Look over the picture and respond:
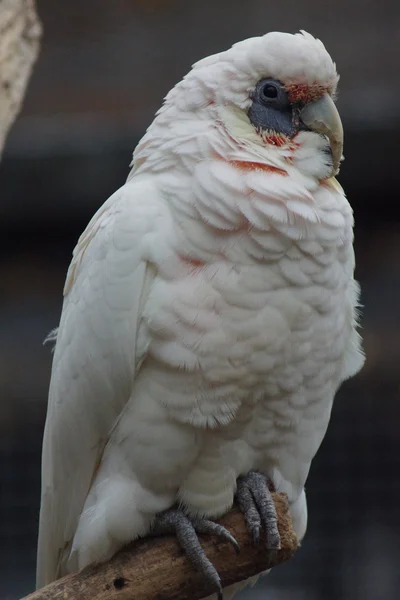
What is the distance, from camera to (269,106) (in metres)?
2.06

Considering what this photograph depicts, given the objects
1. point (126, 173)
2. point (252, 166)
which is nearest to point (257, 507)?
point (252, 166)

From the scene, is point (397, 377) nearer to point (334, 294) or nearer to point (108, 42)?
point (108, 42)

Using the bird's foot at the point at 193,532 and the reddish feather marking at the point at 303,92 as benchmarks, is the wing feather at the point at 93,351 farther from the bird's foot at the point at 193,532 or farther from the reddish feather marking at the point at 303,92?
the reddish feather marking at the point at 303,92

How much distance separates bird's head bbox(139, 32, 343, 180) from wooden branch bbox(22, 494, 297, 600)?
71cm

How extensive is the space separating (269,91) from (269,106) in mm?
31

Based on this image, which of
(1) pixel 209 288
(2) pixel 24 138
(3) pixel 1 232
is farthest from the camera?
(3) pixel 1 232

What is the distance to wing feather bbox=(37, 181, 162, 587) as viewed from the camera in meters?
1.97

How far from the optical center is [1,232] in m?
4.08

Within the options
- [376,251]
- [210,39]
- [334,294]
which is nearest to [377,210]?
[376,251]

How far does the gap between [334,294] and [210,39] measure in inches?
82.7

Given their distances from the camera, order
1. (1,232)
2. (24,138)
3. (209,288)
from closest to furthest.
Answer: (209,288)
(24,138)
(1,232)

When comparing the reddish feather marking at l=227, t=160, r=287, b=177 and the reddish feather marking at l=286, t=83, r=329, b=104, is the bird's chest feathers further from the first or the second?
the reddish feather marking at l=286, t=83, r=329, b=104

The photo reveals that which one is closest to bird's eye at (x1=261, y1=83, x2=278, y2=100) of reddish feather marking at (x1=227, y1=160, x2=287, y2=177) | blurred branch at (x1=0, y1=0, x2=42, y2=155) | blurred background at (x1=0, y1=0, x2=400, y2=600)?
reddish feather marking at (x1=227, y1=160, x2=287, y2=177)

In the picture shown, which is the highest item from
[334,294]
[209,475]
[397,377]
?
[334,294]
